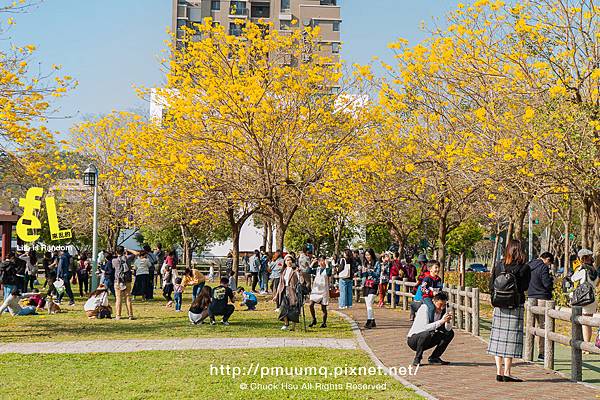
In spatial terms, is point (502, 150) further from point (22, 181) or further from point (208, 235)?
point (208, 235)

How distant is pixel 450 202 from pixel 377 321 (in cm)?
804

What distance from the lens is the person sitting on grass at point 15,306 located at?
18484mm


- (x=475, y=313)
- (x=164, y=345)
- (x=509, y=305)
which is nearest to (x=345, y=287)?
(x=475, y=313)

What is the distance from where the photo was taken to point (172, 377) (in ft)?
35.8

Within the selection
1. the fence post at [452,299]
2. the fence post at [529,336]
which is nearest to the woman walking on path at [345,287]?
the fence post at [452,299]

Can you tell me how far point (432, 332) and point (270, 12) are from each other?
80397 millimetres

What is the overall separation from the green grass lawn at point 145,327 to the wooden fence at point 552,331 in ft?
13.3

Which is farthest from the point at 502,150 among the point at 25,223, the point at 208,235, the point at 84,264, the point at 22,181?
the point at 208,235

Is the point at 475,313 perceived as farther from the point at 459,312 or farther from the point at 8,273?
the point at 8,273

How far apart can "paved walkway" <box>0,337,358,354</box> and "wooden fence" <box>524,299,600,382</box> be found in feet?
9.75

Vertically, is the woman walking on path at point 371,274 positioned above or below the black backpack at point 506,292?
below

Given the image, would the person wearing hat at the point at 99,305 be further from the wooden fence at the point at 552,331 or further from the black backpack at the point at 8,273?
the wooden fence at the point at 552,331

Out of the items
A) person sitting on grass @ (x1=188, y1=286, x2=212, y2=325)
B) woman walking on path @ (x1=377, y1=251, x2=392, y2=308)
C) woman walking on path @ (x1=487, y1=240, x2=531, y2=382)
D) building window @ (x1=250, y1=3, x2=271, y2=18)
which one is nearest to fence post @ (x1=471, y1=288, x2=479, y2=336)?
woman walking on path @ (x1=487, y1=240, x2=531, y2=382)

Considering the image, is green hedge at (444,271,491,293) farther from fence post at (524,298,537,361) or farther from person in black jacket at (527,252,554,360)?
fence post at (524,298,537,361)
